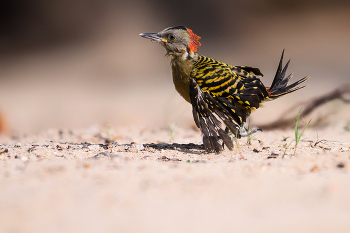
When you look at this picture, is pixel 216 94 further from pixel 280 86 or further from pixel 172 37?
pixel 280 86

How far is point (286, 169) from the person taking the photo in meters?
3.10

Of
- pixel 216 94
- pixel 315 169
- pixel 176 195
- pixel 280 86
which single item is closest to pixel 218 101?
pixel 216 94

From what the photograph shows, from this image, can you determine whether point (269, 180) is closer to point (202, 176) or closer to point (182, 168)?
point (202, 176)

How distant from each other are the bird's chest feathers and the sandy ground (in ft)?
3.18

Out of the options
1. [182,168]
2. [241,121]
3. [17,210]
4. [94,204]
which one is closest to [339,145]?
[241,121]

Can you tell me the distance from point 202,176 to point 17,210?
55.0 inches

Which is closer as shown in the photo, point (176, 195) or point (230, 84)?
point (176, 195)

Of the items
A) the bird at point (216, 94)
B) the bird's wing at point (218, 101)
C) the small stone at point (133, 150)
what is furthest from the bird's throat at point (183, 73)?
the small stone at point (133, 150)

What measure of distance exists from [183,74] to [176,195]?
2189 millimetres

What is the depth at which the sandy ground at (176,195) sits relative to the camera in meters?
2.05

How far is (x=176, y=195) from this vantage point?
2.43m

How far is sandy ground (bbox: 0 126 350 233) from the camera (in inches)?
80.6

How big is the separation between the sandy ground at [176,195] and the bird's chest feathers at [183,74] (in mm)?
968

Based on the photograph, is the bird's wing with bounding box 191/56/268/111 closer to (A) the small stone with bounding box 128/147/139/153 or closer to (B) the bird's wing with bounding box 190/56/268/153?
(B) the bird's wing with bounding box 190/56/268/153
